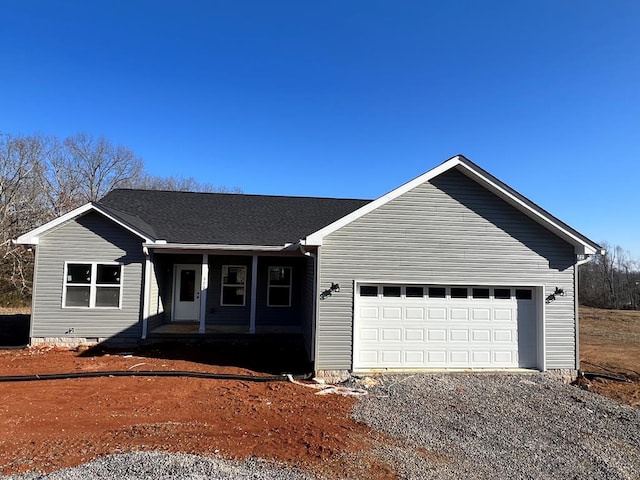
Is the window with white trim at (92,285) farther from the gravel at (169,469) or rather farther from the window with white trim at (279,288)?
the gravel at (169,469)

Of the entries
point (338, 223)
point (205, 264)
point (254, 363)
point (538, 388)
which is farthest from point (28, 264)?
point (538, 388)

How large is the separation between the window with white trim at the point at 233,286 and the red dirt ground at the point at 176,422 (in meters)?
5.14

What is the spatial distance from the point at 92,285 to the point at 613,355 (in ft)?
52.9

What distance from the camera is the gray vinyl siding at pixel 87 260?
11.2 meters

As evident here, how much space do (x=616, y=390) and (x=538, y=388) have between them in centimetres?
179

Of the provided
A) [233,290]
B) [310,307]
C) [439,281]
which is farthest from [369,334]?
[233,290]

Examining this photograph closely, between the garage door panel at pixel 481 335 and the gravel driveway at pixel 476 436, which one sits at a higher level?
the garage door panel at pixel 481 335

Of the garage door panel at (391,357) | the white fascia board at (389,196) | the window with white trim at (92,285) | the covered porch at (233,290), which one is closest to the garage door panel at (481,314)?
the garage door panel at (391,357)

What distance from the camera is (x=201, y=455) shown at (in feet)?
15.4

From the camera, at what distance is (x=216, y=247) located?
11.7 metres

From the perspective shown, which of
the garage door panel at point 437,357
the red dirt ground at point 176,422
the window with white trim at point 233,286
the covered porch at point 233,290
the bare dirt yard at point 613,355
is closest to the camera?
the red dirt ground at point 176,422

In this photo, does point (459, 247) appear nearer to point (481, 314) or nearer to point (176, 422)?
point (481, 314)

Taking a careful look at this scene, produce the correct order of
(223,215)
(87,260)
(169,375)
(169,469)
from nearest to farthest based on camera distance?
(169,469)
(169,375)
(87,260)
(223,215)

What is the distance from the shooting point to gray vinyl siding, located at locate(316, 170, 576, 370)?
9086 millimetres
